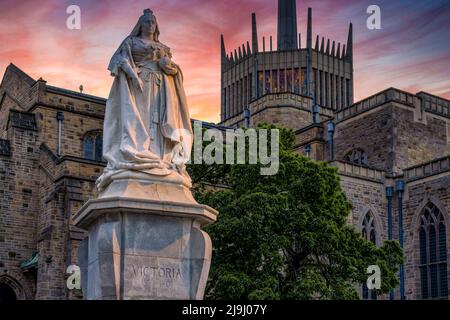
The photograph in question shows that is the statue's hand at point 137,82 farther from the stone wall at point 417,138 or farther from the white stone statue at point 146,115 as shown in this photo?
the stone wall at point 417,138

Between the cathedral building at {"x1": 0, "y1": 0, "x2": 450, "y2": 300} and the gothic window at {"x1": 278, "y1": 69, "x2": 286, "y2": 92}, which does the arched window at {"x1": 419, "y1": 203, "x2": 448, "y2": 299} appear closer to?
the cathedral building at {"x1": 0, "y1": 0, "x2": 450, "y2": 300}

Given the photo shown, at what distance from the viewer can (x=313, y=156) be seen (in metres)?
54.0

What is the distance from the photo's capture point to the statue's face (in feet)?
37.9

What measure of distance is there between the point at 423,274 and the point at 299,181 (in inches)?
775

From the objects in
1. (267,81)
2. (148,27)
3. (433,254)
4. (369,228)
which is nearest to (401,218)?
(369,228)

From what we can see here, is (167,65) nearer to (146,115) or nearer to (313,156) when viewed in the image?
(146,115)

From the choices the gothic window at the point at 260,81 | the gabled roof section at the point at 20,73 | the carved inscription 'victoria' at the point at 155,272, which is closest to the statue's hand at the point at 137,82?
the carved inscription 'victoria' at the point at 155,272

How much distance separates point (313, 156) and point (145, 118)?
43.3 metres

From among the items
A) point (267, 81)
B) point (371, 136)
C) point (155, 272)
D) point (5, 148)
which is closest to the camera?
point (155, 272)

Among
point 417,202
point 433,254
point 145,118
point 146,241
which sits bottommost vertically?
point 146,241

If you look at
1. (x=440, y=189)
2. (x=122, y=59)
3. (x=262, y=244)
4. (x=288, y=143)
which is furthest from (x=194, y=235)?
(x=440, y=189)

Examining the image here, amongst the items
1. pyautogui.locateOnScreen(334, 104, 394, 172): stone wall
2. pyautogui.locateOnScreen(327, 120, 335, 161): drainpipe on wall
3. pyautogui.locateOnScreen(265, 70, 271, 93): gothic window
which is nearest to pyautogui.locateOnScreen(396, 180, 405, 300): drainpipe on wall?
pyautogui.locateOnScreen(334, 104, 394, 172): stone wall

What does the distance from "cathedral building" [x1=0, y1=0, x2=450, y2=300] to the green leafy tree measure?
11135mm

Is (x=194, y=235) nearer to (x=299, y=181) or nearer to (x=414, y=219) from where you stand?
(x=299, y=181)
